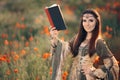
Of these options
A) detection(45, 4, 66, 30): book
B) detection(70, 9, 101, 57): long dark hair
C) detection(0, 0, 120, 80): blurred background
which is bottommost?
detection(0, 0, 120, 80): blurred background

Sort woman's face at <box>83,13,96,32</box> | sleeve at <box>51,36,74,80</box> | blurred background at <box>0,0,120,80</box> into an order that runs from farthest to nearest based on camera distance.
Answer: blurred background at <box>0,0,120,80</box>
sleeve at <box>51,36,74,80</box>
woman's face at <box>83,13,96,32</box>

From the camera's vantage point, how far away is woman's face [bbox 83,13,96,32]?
6043 mm

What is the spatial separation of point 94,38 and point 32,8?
762 centimetres

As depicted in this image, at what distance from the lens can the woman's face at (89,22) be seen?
604cm

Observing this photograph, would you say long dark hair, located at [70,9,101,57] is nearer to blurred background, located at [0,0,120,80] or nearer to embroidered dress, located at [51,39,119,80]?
embroidered dress, located at [51,39,119,80]

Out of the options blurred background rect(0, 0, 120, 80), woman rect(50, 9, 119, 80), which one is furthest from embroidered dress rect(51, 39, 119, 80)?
blurred background rect(0, 0, 120, 80)

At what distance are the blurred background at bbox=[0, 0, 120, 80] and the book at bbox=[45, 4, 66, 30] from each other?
88cm

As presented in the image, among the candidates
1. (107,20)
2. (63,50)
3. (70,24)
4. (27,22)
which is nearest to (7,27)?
(27,22)

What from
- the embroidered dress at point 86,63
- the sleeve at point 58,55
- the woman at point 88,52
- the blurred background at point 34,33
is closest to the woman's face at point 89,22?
the woman at point 88,52

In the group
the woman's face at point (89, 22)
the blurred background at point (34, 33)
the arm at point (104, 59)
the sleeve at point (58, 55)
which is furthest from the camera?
the blurred background at point (34, 33)

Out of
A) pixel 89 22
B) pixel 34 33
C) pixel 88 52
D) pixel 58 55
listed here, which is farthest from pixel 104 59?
pixel 34 33

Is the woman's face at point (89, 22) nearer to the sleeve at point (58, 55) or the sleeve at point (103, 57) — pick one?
the sleeve at point (103, 57)

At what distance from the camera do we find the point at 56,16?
241 inches

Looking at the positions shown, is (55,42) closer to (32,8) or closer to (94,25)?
(94,25)
